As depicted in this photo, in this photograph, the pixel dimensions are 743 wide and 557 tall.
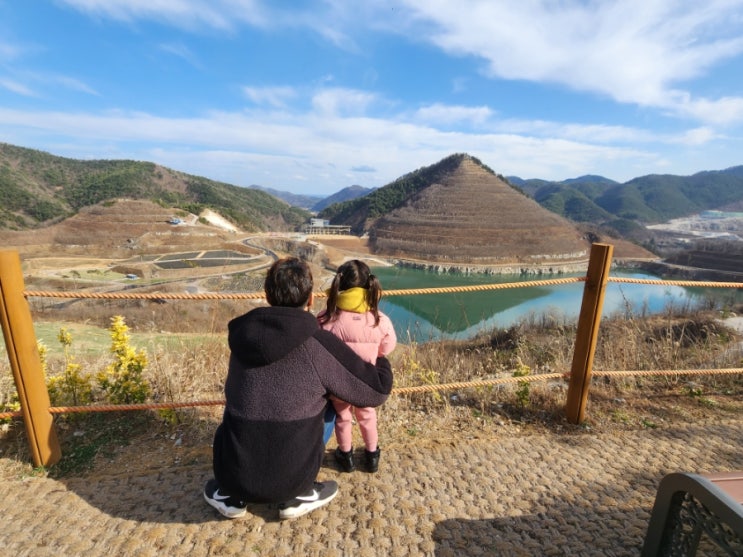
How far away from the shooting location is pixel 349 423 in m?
2.06

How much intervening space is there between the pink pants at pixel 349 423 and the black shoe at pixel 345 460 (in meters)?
0.03

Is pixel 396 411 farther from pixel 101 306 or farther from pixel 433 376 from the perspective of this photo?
pixel 101 306

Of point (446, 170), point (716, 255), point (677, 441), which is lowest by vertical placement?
point (716, 255)

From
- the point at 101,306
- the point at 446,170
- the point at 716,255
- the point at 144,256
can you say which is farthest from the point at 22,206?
the point at 716,255

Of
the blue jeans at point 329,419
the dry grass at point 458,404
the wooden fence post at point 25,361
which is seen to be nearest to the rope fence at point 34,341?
the wooden fence post at point 25,361

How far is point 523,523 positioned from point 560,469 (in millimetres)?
562

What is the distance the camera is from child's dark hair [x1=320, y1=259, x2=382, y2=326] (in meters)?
1.82

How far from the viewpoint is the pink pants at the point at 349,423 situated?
2.01 metres

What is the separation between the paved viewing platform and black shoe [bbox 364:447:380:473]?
5 cm

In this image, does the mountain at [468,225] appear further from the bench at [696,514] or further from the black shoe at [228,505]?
the bench at [696,514]

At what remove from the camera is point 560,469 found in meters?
2.25

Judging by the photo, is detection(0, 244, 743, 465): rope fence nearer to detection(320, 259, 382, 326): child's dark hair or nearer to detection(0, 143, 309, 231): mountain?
detection(320, 259, 382, 326): child's dark hair

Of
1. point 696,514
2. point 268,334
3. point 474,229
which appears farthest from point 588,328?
point 474,229

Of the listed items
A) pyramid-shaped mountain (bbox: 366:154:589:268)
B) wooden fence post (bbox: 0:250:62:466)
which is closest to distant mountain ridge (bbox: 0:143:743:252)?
pyramid-shaped mountain (bbox: 366:154:589:268)
